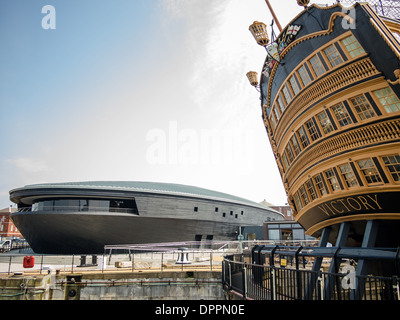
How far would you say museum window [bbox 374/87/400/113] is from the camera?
1155 centimetres

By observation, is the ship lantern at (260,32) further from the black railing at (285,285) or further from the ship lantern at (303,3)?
the black railing at (285,285)

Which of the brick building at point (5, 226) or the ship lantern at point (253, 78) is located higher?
the ship lantern at point (253, 78)

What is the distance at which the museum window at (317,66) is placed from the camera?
14.1 m

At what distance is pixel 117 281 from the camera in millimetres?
17531

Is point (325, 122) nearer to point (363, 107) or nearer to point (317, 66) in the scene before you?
point (363, 107)

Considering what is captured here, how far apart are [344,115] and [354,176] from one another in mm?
2822

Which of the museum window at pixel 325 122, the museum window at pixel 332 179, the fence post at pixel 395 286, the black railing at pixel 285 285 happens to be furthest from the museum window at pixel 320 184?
the fence post at pixel 395 286

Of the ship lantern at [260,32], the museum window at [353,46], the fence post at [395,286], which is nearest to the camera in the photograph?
the fence post at [395,286]

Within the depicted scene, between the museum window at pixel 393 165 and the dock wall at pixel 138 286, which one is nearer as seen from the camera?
the museum window at pixel 393 165

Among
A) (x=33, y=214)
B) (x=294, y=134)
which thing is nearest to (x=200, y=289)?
(x=294, y=134)

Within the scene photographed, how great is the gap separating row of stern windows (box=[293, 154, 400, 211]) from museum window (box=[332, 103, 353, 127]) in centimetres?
184

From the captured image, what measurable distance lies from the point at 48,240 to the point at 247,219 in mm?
30091

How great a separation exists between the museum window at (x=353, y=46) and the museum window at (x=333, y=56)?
434mm

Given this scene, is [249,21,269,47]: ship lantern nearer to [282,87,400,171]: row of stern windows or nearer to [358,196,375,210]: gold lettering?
[282,87,400,171]: row of stern windows
